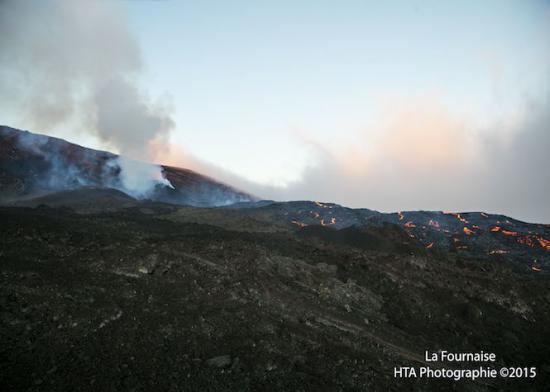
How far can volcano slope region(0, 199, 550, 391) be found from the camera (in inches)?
348

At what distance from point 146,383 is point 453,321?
13.9 m

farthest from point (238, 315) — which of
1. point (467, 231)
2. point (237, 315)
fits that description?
point (467, 231)

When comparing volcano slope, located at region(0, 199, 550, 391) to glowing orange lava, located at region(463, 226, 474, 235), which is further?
glowing orange lava, located at region(463, 226, 474, 235)

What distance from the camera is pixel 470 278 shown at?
826 inches

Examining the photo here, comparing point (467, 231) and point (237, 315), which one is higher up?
point (467, 231)

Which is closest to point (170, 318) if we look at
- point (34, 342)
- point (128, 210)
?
point (34, 342)

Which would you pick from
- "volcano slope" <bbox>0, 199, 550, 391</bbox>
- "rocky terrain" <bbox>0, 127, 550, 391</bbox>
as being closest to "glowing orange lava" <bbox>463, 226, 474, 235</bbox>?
"rocky terrain" <bbox>0, 127, 550, 391</bbox>

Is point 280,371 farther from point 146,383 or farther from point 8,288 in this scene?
point 8,288

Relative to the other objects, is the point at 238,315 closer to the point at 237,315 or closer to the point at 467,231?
the point at 237,315

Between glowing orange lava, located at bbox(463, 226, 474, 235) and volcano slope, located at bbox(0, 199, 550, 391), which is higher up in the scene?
glowing orange lava, located at bbox(463, 226, 474, 235)

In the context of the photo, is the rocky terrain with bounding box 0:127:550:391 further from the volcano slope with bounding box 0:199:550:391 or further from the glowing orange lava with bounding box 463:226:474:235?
the glowing orange lava with bounding box 463:226:474:235

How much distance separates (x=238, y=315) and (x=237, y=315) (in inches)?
1.4

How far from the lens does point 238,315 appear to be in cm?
1213

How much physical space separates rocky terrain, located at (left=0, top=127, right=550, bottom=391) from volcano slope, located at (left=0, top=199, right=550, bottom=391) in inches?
2.0
